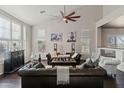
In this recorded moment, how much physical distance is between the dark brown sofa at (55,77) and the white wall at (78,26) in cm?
860

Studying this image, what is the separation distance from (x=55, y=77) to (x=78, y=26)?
884 centimetres

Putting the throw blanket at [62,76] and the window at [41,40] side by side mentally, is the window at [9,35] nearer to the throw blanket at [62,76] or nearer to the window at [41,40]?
the window at [41,40]

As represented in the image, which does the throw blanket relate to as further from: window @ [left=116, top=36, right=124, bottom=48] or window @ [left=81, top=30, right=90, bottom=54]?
window @ [left=116, top=36, right=124, bottom=48]

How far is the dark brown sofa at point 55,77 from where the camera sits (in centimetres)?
454

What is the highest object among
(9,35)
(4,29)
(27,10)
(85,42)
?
(27,10)

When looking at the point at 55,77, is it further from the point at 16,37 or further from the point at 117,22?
the point at 117,22

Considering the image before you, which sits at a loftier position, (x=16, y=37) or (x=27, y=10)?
(x=27, y=10)

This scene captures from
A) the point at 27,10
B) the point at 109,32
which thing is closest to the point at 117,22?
the point at 109,32

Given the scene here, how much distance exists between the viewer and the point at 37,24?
1343 centimetres

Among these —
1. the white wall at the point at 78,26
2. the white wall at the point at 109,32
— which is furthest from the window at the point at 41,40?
the white wall at the point at 109,32

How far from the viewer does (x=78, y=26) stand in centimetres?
1303

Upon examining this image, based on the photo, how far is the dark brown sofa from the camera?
4.54 meters

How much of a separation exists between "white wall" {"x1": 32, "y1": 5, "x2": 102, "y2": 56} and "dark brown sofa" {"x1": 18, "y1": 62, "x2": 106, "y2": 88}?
860cm
